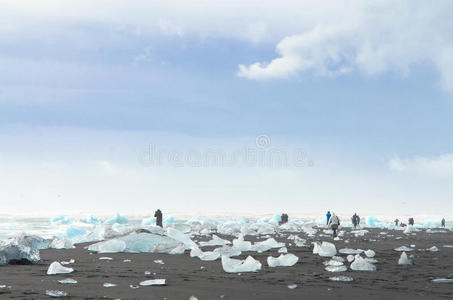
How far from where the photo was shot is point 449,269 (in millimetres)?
10180

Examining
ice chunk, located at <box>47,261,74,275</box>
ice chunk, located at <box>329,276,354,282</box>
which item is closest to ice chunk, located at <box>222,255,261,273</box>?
ice chunk, located at <box>329,276,354,282</box>

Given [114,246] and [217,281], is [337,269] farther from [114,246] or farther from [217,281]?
[114,246]

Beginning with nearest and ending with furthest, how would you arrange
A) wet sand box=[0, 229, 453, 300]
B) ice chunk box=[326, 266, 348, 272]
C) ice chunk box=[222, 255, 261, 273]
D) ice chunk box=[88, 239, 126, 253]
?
1. wet sand box=[0, 229, 453, 300]
2. ice chunk box=[222, 255, 261, 273]
3. ice chunk box=[326, 266, 348, 272]
4. ice chunk box=[88, 239, 126, 253]

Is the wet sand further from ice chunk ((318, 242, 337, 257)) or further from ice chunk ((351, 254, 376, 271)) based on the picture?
ice chunk ((318, 242, 337, 257))

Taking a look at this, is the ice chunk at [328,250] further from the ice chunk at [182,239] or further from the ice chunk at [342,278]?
the ice chunk at [342,278]

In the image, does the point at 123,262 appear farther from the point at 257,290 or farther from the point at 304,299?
the point at 304,299

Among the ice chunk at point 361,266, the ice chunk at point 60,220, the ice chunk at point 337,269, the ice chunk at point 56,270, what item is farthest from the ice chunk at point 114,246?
the ice chunk at point 60,220

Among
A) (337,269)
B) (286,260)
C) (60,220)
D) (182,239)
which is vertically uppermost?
(182,239)

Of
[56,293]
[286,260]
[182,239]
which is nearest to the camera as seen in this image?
Result: [56,293]

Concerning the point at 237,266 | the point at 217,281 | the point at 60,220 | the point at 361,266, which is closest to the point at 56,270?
the point at 217,281

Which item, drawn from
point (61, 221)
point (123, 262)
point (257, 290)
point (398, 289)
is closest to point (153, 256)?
point (123, 262)

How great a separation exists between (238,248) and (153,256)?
7.25 feet

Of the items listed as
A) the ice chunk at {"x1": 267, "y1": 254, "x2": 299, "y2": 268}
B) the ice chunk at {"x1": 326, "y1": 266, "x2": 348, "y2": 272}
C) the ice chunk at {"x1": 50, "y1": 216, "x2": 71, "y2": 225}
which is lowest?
the ice chunk at {"x1": 50, "y1": 216, "x2": 71, "y2": 225}

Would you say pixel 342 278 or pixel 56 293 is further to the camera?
pixel 342 278
